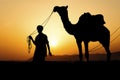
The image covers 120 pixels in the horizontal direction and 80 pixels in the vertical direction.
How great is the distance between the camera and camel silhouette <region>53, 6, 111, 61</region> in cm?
2145

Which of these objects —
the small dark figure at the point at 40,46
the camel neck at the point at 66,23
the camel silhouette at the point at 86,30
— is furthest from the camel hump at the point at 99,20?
the small dark figure at the point at 40,46

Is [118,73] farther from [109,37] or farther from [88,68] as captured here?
[109,37]

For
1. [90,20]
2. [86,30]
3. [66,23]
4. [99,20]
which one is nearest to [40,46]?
[66,23]

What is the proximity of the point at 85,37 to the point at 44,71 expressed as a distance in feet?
25.3

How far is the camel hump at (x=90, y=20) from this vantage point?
21.7 metres

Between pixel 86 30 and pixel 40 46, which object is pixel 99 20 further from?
pixel 40 46

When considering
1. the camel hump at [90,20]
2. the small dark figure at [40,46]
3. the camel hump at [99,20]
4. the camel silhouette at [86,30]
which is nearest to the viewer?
the small dark figure at [40,46]

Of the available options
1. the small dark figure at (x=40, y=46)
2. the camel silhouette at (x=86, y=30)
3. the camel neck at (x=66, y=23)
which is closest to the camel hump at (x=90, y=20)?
the camel silhouette at (x=86, y=30)

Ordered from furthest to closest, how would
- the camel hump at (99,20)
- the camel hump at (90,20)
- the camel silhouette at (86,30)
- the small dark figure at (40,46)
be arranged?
the camel hump at (99,20), the camel hump at (90,20), the camel silhouette at (86,30), the small dark figure at (40,46)

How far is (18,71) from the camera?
47.8 ft

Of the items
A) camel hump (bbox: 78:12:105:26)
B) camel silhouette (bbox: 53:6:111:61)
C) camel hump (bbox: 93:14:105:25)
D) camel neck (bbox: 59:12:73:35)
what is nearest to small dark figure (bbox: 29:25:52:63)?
camel silhouette (bbox: 53:6:111:61)

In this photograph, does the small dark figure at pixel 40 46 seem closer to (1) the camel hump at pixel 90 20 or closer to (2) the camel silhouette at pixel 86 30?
(2) the camel silhouette at pixel 86 30

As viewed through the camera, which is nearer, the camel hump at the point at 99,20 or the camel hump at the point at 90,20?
the camel hump at the point at 90,20

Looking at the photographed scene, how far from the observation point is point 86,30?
71.8 ft
